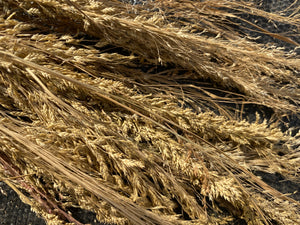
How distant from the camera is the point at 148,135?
0.87 meters

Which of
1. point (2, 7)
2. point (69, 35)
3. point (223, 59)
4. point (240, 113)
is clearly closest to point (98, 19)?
point (69, 35)

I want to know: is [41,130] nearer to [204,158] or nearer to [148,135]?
[148,135]

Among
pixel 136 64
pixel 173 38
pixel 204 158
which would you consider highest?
pixel 173 38

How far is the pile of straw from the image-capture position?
2.65ft

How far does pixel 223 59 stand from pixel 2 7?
26.0 inches

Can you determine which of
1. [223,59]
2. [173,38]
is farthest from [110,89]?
[223,59]

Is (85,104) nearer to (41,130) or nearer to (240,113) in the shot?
(41,130)

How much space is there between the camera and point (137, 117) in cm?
88

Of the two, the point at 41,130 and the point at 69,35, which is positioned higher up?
the point at 69,35

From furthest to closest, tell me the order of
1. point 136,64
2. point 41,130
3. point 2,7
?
point 136,64 < point 2,7 < point 41,130

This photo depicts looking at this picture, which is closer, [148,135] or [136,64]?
[148,135]

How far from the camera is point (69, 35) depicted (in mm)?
961

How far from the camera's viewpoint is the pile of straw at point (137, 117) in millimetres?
808

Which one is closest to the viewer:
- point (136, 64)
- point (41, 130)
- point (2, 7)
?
point (41, 130)
